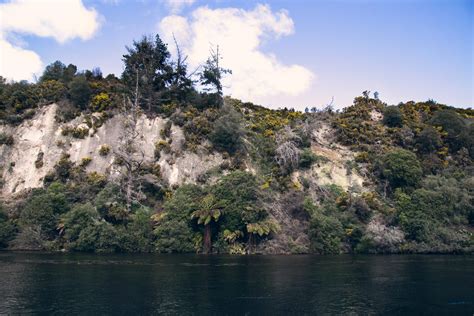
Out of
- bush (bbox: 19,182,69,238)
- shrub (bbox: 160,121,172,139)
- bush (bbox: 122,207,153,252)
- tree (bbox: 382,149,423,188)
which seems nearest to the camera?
bush (bbox: 122,207,153,252)

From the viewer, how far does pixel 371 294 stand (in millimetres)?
29281

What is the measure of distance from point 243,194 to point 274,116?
119 ft

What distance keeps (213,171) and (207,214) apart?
48.5ft

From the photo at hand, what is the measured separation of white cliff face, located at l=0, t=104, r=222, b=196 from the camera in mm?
69938

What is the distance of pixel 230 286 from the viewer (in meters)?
31.3

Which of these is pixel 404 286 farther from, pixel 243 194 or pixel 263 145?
pixel 263 145

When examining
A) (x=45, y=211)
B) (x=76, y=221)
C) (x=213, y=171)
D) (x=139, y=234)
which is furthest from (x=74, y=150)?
(x=139, y=234)

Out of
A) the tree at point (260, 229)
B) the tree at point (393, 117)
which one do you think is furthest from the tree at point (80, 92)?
the tree at point (393, 117)

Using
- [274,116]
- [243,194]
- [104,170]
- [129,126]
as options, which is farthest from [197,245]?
[274,116]

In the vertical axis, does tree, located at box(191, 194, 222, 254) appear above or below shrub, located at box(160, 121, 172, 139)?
below

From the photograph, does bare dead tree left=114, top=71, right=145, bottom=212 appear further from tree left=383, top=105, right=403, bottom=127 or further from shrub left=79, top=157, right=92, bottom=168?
tree left=383, top=105, right=403, bottom=127

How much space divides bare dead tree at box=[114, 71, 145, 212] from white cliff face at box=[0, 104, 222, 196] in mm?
1335

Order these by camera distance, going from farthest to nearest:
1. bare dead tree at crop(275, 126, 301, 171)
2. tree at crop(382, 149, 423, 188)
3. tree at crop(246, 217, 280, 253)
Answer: bare dead tree at crop(275, 126, 301, 171), tree at crop(382, 149, 423, 188), tree at crop(246, 217, 280, 253)

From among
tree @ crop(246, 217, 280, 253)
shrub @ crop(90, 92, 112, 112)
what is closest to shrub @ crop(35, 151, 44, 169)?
shrub @ crop(90, 92, 112, 112)
